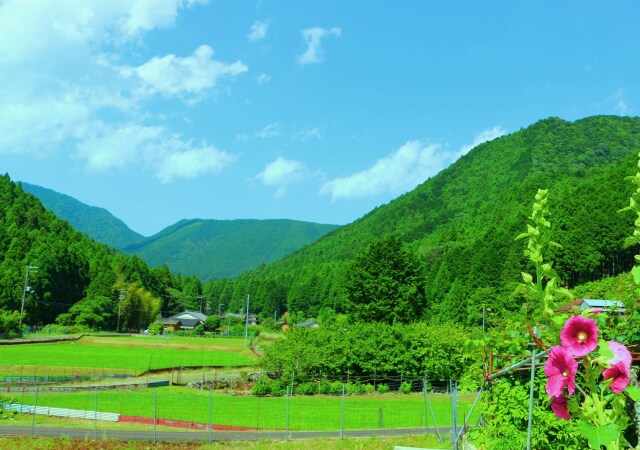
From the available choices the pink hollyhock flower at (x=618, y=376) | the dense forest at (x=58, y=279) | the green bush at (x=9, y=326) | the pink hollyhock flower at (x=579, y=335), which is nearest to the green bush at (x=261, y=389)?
the pink hollyhock flower at (x=618, y=376)

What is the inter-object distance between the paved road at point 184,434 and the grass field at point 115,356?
2345 cm

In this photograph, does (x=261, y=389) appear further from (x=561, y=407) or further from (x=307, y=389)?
(x=561, y=407)

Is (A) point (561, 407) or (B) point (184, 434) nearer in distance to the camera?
(A) point (561, 407)

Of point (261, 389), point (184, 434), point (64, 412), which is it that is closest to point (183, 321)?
point (261, 389)

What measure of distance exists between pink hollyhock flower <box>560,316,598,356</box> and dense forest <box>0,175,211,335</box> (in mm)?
80337

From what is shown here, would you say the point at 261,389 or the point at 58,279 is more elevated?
the point at 58,279

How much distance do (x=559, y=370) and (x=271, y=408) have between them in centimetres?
3263

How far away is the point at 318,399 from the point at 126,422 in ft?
49.2

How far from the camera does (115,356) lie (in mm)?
60844

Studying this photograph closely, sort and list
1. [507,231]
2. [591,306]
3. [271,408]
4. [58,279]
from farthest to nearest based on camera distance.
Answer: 1. [58,279]
2. [507,231]
3. [271,408]
4. [591,306]

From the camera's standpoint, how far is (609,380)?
232cm

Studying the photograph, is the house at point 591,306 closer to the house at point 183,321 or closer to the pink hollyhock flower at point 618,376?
the pink hollyhock flower at point 618,376

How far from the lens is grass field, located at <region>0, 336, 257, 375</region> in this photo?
46850 millimetres

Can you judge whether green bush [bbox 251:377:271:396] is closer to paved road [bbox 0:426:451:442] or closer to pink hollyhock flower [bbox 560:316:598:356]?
paved road [bbox 0:426:451:442]
